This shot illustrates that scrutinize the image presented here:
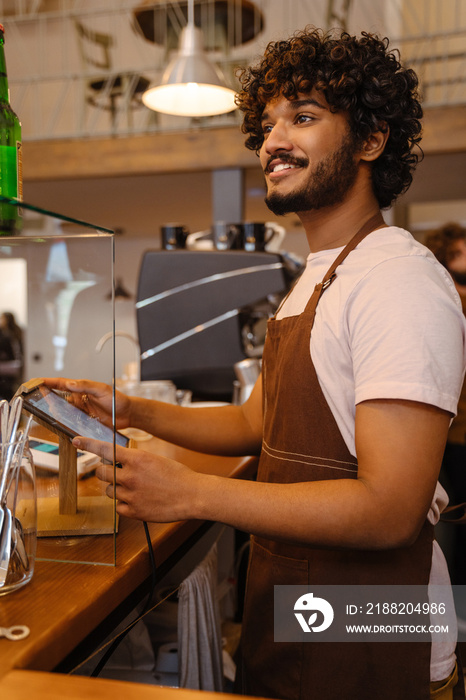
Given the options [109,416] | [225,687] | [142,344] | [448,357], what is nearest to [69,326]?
[109,416]

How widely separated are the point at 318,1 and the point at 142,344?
5.82 m

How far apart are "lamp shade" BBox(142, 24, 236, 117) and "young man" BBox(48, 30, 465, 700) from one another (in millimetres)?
909

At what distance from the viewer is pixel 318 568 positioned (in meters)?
1.01

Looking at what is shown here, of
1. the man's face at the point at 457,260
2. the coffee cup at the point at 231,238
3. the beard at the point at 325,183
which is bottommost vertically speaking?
the man's face at the point at 457,260

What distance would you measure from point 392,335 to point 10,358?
1.00 meters

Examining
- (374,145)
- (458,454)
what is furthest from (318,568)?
(458,454)

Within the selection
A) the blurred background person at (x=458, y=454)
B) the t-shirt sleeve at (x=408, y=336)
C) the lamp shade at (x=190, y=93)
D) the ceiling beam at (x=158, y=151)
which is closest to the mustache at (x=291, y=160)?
the t-shirt sleeve at (x=408, y=336)

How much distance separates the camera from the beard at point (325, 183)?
1105 millimetres

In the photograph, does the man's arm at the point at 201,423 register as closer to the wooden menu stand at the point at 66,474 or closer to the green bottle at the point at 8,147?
the wooden menu stand at the point at 66,474

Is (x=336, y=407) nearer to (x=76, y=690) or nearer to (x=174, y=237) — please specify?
(x=76, y=690)

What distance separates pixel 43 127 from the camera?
7.51 m

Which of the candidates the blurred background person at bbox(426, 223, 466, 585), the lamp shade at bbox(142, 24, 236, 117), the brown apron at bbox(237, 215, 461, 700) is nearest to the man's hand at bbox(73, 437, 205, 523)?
the brown apron at bbox(237, 215, 461, 700)

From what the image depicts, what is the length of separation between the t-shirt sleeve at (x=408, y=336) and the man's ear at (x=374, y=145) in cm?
35

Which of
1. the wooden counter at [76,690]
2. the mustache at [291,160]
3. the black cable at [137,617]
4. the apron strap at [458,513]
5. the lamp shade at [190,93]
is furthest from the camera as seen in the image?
the lamp shade at [190,93]
